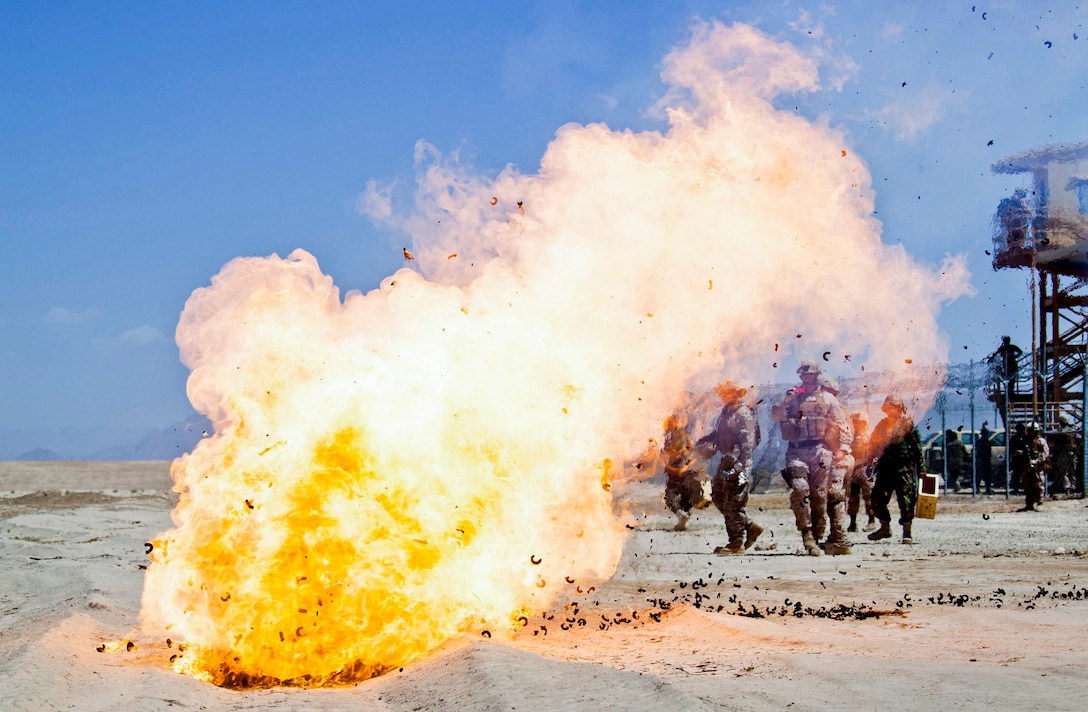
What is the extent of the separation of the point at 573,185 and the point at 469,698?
16.8 ft

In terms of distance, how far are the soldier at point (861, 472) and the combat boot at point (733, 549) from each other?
327cm

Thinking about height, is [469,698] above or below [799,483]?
below

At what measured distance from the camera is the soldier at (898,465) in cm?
1523

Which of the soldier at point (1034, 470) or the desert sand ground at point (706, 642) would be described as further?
the soldier at point (1034, 470)

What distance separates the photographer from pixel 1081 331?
33406 mm

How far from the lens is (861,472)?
17.2 meters

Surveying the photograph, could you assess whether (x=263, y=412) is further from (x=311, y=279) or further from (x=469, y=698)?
(x=469, y=698)

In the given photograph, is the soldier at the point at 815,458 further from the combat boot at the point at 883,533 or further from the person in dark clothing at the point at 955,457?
the person in dark clothing at the point at 955,457

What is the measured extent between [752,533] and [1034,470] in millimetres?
10470

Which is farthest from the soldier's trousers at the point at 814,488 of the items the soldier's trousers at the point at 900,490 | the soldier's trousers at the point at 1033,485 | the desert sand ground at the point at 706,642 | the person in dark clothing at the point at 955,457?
the person in dark clothing at the point at 955,457

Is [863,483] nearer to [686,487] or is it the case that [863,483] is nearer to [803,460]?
[686,487]

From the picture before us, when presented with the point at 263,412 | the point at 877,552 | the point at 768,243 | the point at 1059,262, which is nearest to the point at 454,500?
the point at 263,412

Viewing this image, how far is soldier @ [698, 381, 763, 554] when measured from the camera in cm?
1350

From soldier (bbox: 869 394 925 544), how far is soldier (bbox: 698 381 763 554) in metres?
2.77
